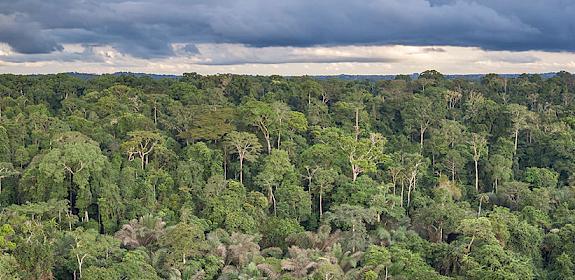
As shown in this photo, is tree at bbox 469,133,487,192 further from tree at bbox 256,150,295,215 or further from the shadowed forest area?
tree at bbox 256,150,295,215

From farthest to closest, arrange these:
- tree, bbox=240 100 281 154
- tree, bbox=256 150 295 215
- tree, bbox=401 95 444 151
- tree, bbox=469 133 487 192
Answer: tree, bbox=401 95 444 151 → tree, bbox=469 133 487 192 → tree, bbox=240 100 281 154 → tree, bbox=256 150 295 215

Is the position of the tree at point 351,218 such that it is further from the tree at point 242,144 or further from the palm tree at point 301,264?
the tree at point 242,144

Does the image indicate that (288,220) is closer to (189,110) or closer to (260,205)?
(260,205)

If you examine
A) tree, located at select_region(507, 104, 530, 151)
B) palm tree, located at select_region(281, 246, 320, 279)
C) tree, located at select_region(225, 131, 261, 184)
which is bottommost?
palm tree, located at select_region(281, 246, 320, 279)

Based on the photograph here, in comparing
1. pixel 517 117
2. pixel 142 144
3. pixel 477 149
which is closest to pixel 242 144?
pixel 142 144

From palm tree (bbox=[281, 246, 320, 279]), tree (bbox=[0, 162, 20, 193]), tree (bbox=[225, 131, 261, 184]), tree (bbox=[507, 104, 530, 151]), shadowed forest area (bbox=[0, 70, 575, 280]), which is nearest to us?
palm tree (bbox=[281, 246, 320, 279])

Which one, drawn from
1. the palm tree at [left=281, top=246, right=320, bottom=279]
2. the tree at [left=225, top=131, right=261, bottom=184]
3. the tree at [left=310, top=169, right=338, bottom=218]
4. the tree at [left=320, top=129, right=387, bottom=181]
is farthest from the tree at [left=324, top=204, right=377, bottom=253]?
the tree at [left=225, top=131, right=261, bottom=184]
